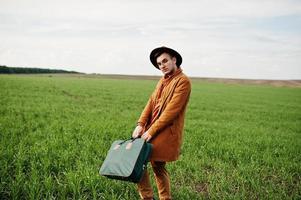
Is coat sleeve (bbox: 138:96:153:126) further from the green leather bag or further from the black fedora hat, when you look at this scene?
the black fedora hat

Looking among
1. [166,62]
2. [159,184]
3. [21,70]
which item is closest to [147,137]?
[159,184]

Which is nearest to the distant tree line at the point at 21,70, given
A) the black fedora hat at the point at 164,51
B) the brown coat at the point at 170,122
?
the black fedora hat at the point at 164,51

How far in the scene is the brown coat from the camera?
11.7 ft

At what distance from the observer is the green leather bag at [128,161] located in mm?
3283

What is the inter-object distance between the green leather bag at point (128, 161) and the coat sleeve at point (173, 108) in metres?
0.23

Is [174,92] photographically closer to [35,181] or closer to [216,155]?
[35,181]

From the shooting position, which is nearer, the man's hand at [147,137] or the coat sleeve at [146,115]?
the man's hand at [147,137]

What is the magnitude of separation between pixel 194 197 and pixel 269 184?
1.56 m

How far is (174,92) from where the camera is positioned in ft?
11.9

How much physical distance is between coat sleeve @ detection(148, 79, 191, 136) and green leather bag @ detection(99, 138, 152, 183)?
0.23 meters

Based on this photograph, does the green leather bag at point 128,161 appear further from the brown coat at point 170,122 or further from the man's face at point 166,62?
the man's face at point 166,62

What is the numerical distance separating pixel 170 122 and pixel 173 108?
17cm

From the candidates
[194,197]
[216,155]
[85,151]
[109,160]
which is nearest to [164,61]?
[109,160]

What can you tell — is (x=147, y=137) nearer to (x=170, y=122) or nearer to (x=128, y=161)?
(x=170, y=122)
